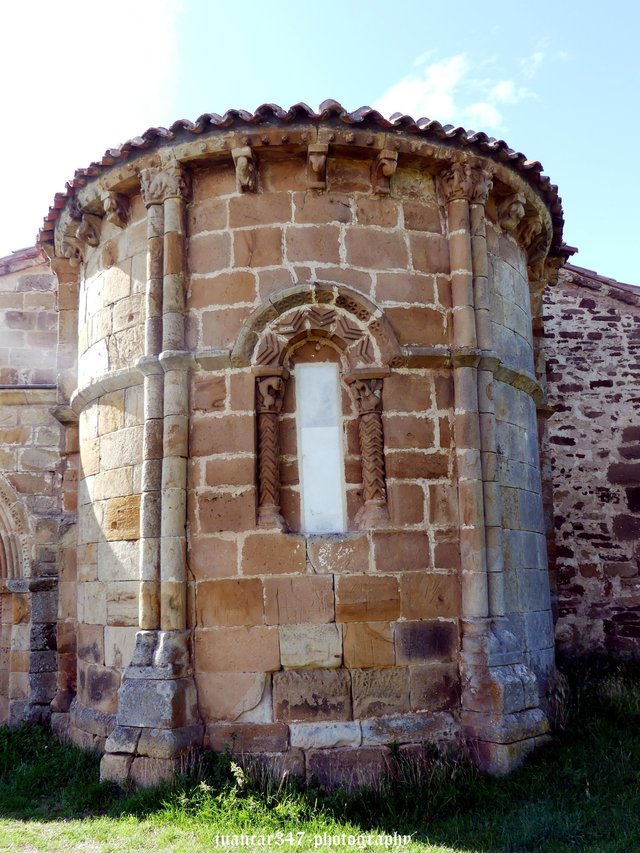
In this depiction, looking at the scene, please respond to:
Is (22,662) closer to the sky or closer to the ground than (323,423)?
closer to the ground

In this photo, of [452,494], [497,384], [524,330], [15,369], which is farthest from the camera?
[15,369]

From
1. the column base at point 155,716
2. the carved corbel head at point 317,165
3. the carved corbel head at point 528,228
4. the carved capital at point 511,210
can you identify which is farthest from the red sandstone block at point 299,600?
the carved corbel head at point 528,228

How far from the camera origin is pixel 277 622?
234 inches

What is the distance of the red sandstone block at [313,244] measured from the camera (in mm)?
6457

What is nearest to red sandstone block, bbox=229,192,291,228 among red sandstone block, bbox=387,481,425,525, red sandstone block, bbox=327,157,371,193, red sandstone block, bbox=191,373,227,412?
red sandstone block, bbox=327,157,371,193

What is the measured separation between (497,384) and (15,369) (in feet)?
17.4

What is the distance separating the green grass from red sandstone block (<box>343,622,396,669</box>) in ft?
2.43

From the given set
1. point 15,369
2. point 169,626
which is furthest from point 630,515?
point 15,369

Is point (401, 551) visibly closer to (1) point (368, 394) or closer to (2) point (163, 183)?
(1) point (368, 394)

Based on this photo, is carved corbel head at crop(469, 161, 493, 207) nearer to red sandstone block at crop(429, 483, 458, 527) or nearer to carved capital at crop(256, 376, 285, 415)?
carved capital at crop(256, 376, 285, 415)

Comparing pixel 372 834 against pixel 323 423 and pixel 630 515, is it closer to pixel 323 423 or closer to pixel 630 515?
pixel 323 423

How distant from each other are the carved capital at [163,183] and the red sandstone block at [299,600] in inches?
125

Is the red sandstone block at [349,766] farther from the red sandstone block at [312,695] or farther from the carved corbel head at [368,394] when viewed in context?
the carved corbel head at [368,394]

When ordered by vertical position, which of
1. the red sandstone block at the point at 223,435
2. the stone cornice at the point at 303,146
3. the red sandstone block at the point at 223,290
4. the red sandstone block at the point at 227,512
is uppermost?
the stone cornice at the point at 303,146
